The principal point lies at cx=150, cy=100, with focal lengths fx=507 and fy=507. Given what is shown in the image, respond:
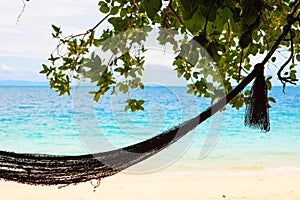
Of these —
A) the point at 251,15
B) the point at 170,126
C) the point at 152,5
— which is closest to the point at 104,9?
the point at 152,5

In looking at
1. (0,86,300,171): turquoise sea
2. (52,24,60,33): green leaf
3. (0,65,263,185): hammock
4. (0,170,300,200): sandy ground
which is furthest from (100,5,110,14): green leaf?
(0,170,300,200): sandy ground

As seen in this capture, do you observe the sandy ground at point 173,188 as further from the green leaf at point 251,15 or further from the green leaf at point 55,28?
the green leaf at point 251,15

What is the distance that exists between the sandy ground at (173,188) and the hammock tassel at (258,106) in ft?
16.3

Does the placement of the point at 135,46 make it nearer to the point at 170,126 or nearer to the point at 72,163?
the point at 72,163

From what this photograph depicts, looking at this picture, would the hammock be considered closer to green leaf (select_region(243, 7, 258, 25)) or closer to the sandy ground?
green leaf (select_region(243, 7, 258, 25))

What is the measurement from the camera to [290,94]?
28.3 meters

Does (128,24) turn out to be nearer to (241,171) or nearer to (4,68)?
(241,171)

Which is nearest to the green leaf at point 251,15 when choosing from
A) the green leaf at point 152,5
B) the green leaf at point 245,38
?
the green leaf at point 245,38

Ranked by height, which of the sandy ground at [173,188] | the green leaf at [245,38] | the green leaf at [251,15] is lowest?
the sandy ground at [173,188]

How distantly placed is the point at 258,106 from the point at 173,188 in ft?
19.4

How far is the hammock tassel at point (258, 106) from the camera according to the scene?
1325 mm

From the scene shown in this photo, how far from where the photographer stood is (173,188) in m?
7.12

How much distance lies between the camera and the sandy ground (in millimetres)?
6430

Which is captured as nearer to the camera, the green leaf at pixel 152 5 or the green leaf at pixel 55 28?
the green leaf at pixel 152 5
